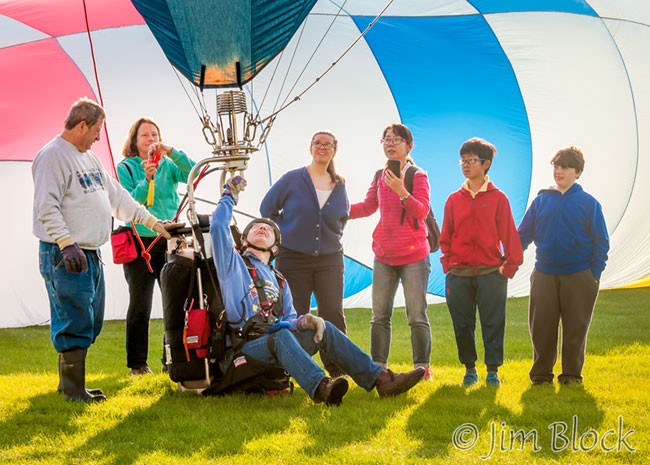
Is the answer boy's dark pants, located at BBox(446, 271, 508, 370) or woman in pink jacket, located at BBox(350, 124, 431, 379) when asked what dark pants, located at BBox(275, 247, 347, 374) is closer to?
woman in pink jacket, located at BBox(350, 124, 431, 379)

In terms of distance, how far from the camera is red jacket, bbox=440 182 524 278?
4.76m

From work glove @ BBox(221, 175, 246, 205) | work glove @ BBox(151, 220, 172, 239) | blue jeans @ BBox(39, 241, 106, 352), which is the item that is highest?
work glove @ BBox(221, 175, 246, 205)

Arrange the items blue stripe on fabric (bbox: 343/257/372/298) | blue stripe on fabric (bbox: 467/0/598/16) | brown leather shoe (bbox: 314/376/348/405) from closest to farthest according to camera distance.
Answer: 1. brown leather shoe (bbox: 314/376/348/405)
2. blue stripe on fabric (bbox: 467/0/598/16)
3. blue stripe on fabric (bbox: 343/257/372/298)

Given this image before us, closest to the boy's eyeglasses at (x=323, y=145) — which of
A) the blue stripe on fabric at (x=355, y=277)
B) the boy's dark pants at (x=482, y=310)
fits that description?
the boy's dark pants at (x=482, y=310)

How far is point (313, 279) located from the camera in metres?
5.08

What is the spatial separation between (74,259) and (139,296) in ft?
3.81

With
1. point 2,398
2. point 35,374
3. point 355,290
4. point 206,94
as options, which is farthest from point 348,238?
point 2,398

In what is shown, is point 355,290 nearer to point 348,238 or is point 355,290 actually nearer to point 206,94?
point 348,238

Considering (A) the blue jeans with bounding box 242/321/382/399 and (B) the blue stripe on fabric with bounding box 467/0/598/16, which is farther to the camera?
(B) the blue stripe on fabric with bounding box 467/0/598/16

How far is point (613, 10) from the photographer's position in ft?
26.4

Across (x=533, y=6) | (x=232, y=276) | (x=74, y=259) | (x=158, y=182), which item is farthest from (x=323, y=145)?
(x=533, y=6)

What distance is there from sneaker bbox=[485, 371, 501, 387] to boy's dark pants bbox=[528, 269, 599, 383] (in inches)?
7.7

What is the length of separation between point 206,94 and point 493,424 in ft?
16.4

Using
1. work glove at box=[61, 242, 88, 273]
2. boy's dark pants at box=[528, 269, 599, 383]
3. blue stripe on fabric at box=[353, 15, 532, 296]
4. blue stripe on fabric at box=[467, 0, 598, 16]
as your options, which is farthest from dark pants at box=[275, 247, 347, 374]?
blue stripe on fabric at box=[467, 0, 598, 16]
